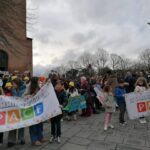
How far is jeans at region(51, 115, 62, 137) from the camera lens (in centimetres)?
717

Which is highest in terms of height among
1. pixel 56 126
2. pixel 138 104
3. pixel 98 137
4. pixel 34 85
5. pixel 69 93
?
pixel 34 85

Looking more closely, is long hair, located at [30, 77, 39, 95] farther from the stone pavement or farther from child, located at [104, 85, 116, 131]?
child, located at [104, 85, 116, 131]

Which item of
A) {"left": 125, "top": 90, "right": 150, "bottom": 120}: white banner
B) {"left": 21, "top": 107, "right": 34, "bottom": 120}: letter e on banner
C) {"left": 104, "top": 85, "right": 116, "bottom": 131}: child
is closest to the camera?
{"left": 21, "top": 107, "right": 34, "bottom": 120}: letter e on banner

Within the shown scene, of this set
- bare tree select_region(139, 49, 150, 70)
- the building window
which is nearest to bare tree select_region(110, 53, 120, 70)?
bare tree select_region(139, 49, 150, 70)

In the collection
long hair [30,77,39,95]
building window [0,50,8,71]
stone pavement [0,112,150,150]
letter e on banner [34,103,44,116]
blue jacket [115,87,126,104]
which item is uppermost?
building window [0,50,8,71]

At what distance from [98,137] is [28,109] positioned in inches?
95.0

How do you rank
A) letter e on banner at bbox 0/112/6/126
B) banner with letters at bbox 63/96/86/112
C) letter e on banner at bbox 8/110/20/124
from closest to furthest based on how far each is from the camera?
letter e on banner at bbox 0/112/6/126, letter e on banner at bbox 8/110/20/124, banner with letters at bbox 63/96/86/112

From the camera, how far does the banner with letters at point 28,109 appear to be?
6.69 meters

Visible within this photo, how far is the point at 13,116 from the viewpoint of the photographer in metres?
6.77

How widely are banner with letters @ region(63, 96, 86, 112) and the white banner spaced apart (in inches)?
95.3

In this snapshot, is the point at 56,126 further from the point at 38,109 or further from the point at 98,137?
the point at 98,137

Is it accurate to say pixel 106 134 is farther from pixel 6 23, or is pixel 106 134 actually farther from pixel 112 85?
pixel 6 23

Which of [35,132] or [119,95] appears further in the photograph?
[119,95]

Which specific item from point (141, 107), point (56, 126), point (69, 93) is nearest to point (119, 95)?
point (141, 107)
